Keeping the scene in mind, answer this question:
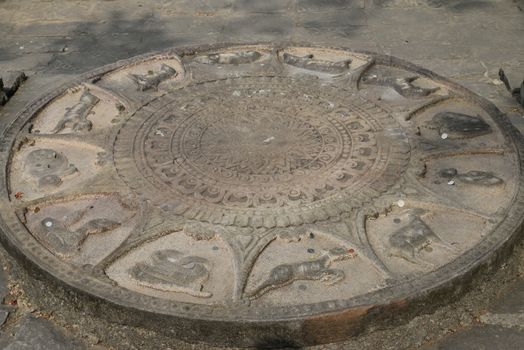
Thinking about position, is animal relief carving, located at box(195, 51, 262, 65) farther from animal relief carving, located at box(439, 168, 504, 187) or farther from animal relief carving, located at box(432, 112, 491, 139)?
animal relief carving, located at box(439, 168, 504, 187)

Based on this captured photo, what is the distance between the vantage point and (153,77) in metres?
5.13

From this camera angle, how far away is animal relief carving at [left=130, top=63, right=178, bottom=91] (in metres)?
5.03

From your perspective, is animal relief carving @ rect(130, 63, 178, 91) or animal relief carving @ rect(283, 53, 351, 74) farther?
animal relief carving @ rect(283, 53, 351, 74)

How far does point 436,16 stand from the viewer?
274 inches

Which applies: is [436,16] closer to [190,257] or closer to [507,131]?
[507,131]

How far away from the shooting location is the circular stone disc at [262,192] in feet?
10.6

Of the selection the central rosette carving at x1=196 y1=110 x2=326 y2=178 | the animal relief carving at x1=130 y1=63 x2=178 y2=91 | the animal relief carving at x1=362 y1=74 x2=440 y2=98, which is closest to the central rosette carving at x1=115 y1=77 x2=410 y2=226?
the central rosette carving at x1=196 y1=110 x2=326 y2=178

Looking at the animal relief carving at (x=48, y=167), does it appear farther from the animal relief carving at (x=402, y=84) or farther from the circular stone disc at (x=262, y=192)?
the animal relief carving at (x=402, y=84)

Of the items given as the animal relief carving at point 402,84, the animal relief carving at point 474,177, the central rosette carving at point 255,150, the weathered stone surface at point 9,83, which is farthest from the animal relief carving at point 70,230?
the animal relief carving at point 402,84

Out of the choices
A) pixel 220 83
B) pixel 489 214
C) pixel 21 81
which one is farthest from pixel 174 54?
pixel 489 214

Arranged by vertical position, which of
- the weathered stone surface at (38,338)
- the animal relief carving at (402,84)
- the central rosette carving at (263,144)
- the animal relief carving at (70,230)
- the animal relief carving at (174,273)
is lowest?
the weathered stone surface at (38,338)

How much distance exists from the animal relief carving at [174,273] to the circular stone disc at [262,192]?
11 mm

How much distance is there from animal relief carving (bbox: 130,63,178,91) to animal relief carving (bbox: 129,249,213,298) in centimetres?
194

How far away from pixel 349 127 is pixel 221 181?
42.2 inches
